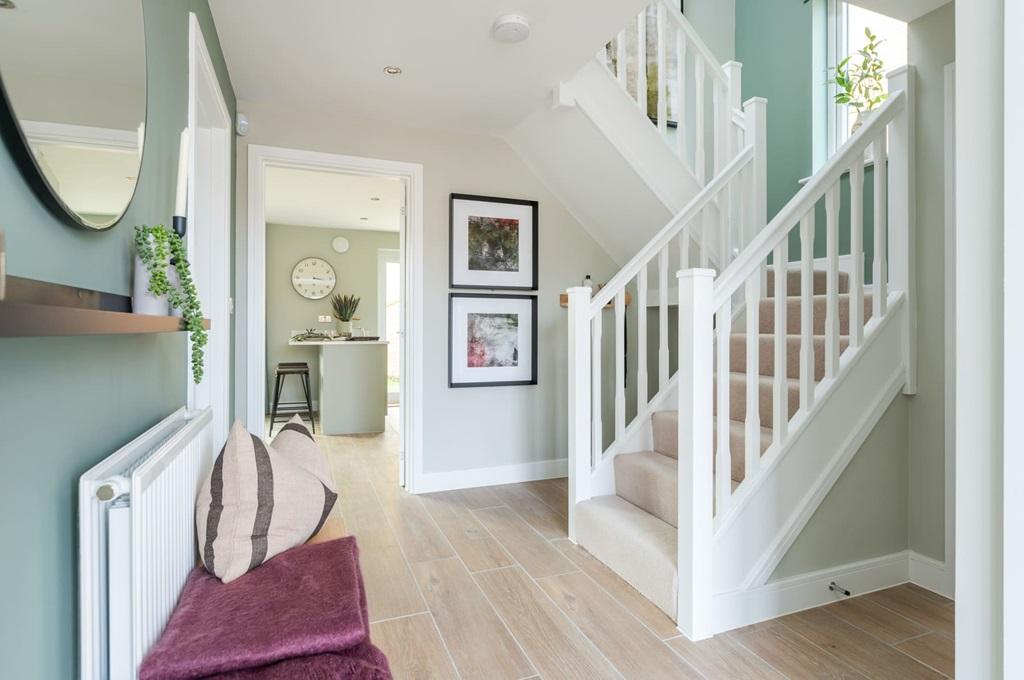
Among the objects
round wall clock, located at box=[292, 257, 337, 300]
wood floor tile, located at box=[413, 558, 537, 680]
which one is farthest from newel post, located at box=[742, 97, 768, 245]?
round wall clock, located at box=[292, 257, 337, 300]

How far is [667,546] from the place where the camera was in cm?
212

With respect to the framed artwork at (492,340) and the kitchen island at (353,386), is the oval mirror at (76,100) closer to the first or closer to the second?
the framed artwork at (492,340)

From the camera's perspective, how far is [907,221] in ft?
7.70

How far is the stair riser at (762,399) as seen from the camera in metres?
2.45

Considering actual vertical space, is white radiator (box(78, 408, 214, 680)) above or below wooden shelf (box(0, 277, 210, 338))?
below

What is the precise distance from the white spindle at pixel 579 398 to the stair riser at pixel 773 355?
88 cm

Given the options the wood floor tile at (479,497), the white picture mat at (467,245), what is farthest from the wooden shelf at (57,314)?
the white picture mat at (467,245)

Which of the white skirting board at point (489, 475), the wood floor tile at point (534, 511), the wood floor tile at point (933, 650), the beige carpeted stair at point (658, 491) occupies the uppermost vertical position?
the beige carpeted stair at point (658, 491)

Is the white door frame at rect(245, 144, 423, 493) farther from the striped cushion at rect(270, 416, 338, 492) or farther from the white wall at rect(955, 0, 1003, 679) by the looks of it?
the white wall at rect(955, 0, 1003, 679)

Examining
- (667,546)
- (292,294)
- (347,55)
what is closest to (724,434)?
(667,546)

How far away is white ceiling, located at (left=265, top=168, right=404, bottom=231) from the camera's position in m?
5.10

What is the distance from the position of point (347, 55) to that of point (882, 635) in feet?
10.5

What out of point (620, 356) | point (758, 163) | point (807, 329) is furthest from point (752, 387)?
point (758, 163)

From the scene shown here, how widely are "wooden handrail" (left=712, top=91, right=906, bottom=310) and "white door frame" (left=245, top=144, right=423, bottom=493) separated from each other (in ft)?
6.69
